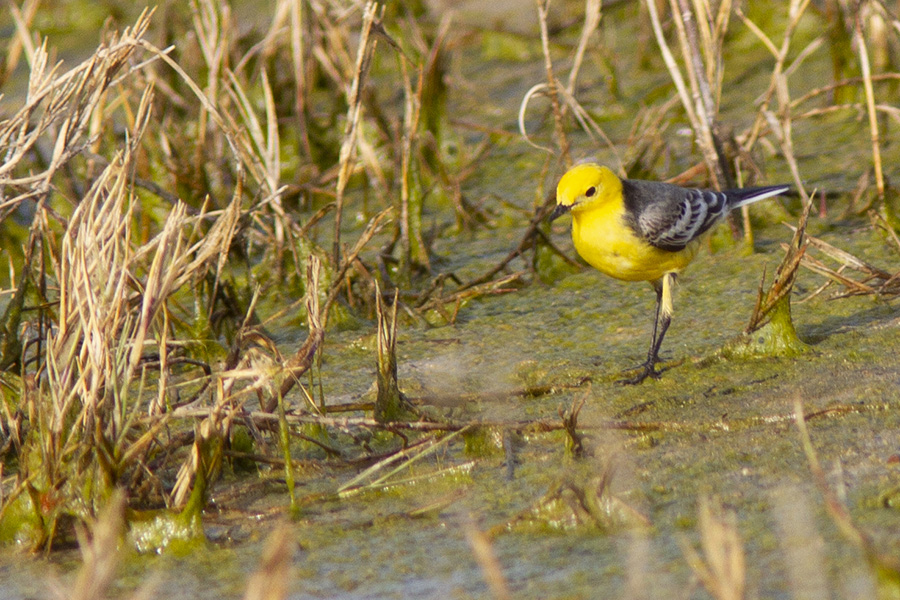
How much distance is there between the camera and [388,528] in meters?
3.17

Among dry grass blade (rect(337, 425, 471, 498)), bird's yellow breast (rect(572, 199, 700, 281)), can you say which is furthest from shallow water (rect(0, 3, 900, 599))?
bird's yellow breast (rect(572, 199, 700, 281))

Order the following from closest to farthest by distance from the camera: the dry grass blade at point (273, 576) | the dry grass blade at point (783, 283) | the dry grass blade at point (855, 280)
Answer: the dry grass blade at point (273, 576) → the dry grass blade at point (783, 283) → the dry grass blade at point (855, 280)

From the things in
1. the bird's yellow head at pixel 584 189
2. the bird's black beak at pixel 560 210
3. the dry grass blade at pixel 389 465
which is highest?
the bird's yellow head at pixel 584 189

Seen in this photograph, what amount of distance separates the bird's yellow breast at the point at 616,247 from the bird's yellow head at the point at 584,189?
4 cm

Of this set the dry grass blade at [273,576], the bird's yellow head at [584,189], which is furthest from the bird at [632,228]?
the dry grass blade at [273,576]

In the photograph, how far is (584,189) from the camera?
4762 millimetres

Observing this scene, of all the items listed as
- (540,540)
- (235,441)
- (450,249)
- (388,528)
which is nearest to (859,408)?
(540,540)

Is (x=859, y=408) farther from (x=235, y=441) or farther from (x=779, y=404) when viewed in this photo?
(x=235, y=441)

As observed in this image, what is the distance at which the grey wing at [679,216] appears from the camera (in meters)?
4.73

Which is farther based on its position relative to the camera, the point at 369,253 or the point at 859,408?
the point at 369,253

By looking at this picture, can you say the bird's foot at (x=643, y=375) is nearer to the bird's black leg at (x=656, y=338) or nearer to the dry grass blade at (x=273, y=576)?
the bird's black leg at (x=656, y=338)

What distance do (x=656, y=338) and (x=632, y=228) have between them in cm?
50

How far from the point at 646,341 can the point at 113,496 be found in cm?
256

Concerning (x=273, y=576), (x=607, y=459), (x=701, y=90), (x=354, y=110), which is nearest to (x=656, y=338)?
(x=607, y=459)
